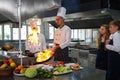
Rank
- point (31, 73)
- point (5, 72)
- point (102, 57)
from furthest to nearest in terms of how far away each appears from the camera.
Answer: point (102, 57)
point (5, 72)
point (31, 73)

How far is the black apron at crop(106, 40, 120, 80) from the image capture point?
311 cm

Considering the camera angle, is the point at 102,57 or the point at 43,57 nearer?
the point at 43,57

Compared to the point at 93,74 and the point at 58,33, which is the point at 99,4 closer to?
the point at 58,33

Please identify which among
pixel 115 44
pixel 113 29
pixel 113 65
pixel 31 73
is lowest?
pixel 113 65

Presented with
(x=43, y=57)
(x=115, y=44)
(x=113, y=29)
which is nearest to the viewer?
(x=43, y=57)

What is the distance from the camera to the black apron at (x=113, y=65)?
10.2 feet

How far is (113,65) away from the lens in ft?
10.3

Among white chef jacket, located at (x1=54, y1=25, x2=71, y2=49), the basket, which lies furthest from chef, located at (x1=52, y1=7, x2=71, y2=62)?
the basket

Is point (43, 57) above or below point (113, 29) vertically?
below

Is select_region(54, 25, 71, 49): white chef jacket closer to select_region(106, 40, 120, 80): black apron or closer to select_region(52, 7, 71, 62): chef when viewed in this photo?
select_region(52, 7, 71, 62): chef

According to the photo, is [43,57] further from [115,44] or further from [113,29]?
[113,29]

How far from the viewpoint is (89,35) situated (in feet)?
18.3

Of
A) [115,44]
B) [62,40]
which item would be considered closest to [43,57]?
[62,40]

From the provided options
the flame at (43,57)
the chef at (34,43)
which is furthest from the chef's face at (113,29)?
the flame at (43,57)
